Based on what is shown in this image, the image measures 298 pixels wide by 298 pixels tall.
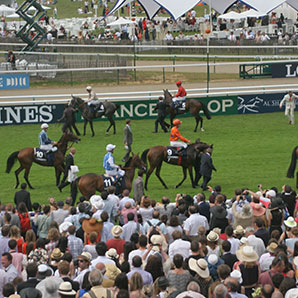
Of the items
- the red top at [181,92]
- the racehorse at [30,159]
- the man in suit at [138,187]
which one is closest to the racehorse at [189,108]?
the red top at [181,92]

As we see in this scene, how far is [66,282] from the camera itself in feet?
27.3

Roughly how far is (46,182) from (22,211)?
6.37 m

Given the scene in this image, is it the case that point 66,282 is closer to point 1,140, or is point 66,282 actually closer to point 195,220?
point 195,220

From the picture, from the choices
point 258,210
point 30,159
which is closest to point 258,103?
point 30,159

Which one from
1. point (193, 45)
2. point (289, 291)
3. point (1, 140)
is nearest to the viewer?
point (289, 291)

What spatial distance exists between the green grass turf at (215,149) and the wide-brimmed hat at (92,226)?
18.2ft

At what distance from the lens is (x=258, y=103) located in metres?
28.3

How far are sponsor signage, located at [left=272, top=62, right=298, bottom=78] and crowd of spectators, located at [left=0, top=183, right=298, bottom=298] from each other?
62.6ft

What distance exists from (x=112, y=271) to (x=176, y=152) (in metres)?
8.98

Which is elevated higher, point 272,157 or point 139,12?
point 139,12

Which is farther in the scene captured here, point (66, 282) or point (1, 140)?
point (1, 140)

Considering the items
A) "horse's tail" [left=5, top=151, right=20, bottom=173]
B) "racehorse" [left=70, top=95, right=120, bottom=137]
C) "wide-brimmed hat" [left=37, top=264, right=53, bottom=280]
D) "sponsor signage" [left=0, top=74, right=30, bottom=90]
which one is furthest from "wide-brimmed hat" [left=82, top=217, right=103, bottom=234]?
"sponsor signage" [left=0, top=74, right=30, bottom=90]

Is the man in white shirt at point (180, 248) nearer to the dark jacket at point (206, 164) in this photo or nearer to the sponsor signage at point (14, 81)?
the dark jacket at point (206, 164)

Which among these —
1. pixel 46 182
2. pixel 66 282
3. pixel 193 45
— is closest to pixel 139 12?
pixel 193 45
